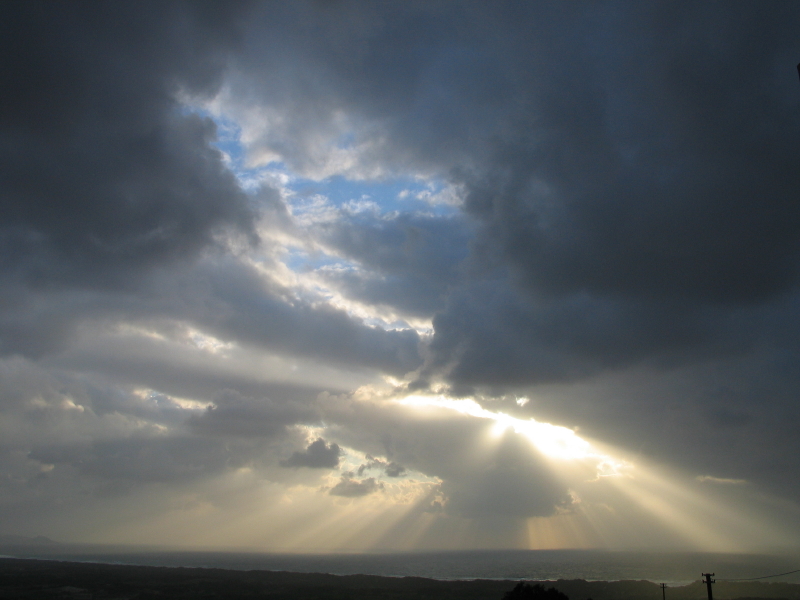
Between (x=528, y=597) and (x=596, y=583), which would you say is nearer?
(x=528, y=597)

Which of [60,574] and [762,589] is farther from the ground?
[762,589]

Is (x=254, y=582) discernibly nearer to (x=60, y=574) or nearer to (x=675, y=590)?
(x=60, y=574)

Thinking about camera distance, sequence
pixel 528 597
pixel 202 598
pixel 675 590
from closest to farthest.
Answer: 1. pixel 528 597
2. pixel 675 590
3. pixel 202 598

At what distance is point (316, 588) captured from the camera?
153125mm

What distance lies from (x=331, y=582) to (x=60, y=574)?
122849mm

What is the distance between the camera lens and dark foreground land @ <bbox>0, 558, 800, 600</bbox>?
428 ft

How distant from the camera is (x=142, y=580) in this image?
176m

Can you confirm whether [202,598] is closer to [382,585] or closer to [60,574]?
[382,585]

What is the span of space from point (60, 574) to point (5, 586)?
136 ft

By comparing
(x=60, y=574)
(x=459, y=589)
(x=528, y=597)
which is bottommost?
(x=60, y=574)

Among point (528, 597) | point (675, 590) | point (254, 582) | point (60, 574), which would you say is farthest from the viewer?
point (60, 574)

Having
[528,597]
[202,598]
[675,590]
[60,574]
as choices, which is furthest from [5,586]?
[675,590]

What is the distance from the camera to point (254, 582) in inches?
6683

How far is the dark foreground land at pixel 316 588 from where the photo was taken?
130 meters
